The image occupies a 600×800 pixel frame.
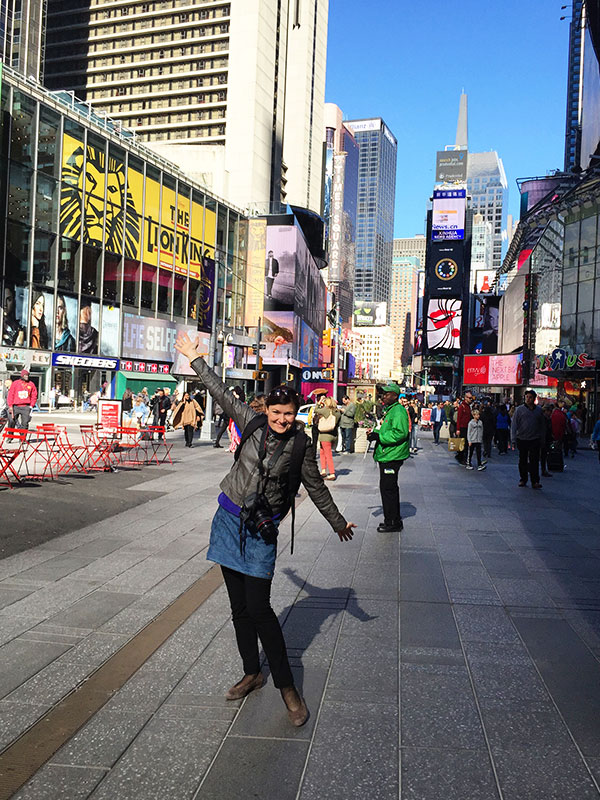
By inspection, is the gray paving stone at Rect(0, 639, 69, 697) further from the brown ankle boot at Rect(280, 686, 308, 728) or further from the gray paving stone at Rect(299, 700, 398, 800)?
the gray paving stone at Rect(299, 700, 398, 800)

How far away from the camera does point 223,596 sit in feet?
18.2

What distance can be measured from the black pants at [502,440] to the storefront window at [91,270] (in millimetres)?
30003

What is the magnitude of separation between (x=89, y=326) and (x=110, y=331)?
2.29 metres

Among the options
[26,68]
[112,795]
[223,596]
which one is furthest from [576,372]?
[26,68]

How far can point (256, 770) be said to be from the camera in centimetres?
297

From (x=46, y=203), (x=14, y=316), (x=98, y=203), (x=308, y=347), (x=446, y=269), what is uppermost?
(x=446, y=269)

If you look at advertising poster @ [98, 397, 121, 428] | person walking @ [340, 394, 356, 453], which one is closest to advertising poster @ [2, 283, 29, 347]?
person walking @ [340, 394, 356, 453]

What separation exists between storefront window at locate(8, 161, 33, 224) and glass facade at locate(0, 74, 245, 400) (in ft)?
0.18

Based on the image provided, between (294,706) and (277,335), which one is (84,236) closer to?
(277,335)

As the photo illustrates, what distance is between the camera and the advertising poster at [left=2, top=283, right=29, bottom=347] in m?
38.3

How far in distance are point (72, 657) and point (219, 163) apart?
75.8 m

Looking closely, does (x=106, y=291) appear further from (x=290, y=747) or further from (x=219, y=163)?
(x=290, y=747)

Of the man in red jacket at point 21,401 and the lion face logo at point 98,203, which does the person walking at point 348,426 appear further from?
the lion face logo at point 98,203

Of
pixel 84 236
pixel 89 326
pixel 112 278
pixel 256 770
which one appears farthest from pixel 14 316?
pixel 256 770
